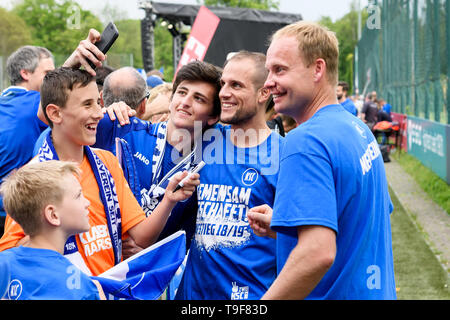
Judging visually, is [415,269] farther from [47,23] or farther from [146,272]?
[47,23]

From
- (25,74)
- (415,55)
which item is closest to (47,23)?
(415,55)

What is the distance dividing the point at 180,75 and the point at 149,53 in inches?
610

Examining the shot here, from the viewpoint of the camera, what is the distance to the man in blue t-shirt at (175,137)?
10.4ft

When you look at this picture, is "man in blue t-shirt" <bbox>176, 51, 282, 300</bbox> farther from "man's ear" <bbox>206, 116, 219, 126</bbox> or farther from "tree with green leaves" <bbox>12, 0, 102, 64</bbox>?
"tree with green leaves" <bbox>12, 0, 102, 64</bbox>

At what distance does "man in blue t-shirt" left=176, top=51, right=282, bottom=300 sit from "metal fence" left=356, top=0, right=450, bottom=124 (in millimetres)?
1340

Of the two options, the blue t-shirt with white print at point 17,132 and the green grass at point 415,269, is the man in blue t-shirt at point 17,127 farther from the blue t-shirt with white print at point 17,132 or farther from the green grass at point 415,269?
the green grass at point 415,269

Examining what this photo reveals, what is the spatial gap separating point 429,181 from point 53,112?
10.4m

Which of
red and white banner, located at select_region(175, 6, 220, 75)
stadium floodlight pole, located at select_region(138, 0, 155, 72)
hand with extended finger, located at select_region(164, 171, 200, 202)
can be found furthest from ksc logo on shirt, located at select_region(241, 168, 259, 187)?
stadium floodlight pole, located at select_region(138, 0, 155, 72)

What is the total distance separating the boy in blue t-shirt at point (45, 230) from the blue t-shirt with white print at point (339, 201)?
0.86 meters

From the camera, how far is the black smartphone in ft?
9.62
